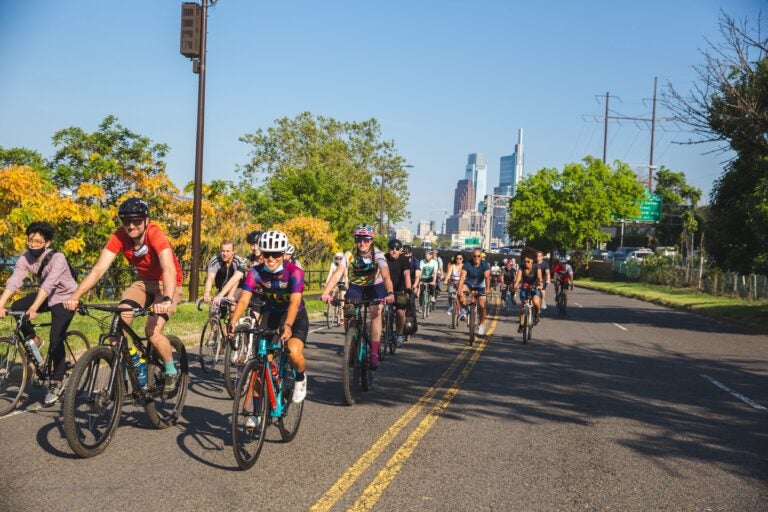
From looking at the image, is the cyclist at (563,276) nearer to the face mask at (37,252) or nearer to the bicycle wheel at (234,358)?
the bicycle wheel at (234,358)

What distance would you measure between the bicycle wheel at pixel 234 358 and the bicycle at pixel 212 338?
0.99 m

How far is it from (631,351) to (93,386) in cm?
1138

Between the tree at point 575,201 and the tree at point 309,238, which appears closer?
the tree at point 309,238

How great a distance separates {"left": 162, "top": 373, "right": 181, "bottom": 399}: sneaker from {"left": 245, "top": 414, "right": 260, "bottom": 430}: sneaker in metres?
1.51

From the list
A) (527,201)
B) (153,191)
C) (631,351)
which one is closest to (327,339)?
(631,351)

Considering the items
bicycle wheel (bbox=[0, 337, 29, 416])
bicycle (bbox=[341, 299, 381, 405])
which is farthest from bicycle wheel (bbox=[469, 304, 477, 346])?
bicycle wheel (bbox=[0, 337, 29, 416])

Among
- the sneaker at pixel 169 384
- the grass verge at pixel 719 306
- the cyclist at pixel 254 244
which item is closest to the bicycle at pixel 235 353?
the cyclist at pixel 254 244

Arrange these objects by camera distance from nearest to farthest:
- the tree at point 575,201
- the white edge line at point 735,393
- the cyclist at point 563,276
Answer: the white edge line at point 735,393 → the cyclist at point 563,276 → the tree at point 575,201

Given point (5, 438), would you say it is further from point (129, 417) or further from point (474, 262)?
point (474, 262)

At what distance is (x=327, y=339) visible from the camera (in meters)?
15.4

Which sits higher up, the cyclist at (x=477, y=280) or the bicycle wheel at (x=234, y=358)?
the cyclist at (x=477, y=280)

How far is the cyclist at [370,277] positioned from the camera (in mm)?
9695

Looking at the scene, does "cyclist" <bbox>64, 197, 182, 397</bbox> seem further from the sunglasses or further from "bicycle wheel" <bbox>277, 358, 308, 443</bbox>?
"bicycle wheel" <bbox>277, 358, 308, 443</bbox>

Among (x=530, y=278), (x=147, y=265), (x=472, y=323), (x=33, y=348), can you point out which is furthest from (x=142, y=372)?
(x=530, y=278)
